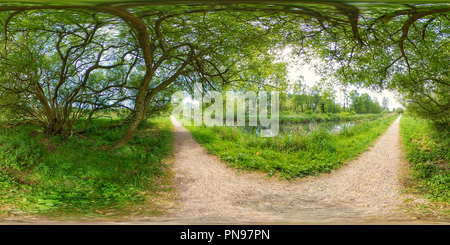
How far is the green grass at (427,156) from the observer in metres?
1.54

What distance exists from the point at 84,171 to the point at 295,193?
5.82 ft

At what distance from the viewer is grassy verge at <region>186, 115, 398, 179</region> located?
1.57m

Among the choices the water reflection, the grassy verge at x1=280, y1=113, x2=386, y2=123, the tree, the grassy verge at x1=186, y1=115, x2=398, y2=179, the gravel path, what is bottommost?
the gravel path

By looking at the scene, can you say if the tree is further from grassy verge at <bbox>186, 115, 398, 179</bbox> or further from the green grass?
the green grass

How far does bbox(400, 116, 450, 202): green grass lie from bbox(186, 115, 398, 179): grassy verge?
26cm

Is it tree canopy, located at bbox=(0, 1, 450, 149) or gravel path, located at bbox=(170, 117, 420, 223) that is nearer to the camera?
gravel path, located at bbox=(170, 117, 420, 223)

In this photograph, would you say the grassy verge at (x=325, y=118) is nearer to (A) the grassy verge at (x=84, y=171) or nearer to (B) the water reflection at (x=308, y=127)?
(B) the water reflection at (x=308, y=127)

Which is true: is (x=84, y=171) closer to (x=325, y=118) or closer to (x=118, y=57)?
(x=118, y=57)

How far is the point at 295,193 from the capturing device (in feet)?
4.68

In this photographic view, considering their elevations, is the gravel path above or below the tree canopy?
below

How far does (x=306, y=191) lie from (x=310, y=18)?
1.44 metres

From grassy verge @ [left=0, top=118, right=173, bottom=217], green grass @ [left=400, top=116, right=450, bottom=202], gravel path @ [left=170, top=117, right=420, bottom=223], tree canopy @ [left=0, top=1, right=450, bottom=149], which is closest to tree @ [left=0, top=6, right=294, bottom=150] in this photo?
tree canopy @ [left=0, top=1, right=450, bottom=149]

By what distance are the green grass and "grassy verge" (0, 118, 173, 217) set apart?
215 cm

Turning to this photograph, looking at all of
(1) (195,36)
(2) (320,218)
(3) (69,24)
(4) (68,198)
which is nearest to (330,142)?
(2) (320,218)
